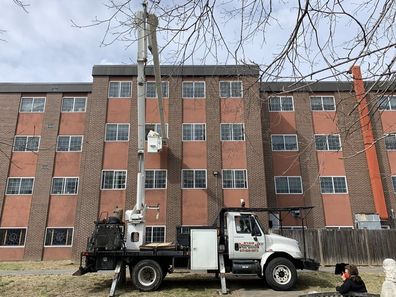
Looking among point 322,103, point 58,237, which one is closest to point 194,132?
point 322,103

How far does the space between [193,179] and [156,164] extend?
2.87 meters

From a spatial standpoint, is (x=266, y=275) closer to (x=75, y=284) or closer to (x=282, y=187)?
(x=75, y=284)

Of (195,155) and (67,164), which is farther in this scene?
(67,164)

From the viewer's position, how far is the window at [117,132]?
2554cm

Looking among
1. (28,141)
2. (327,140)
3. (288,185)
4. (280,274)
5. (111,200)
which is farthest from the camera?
(28,141)

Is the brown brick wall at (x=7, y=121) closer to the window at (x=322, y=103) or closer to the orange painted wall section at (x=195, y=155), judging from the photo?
the orange painted wall section at (x=195, y=155)

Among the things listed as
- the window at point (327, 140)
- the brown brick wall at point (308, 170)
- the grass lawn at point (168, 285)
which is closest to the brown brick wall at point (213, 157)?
the brown brick wall at point (308, 170)

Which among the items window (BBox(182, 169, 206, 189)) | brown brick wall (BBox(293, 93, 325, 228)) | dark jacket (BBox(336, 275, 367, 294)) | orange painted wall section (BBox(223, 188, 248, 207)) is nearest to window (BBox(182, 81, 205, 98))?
window (BBox(182, 169, 206, 189))

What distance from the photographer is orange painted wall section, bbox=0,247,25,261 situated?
24.3 metres

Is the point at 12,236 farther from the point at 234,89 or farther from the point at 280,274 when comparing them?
the point at 234,89

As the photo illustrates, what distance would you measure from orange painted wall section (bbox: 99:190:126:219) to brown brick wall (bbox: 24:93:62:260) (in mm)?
4670

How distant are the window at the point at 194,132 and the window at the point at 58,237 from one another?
35.8 feet

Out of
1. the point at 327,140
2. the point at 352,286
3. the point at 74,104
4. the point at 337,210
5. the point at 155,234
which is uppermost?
the point at 74,104

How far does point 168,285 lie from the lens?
12.6 m
